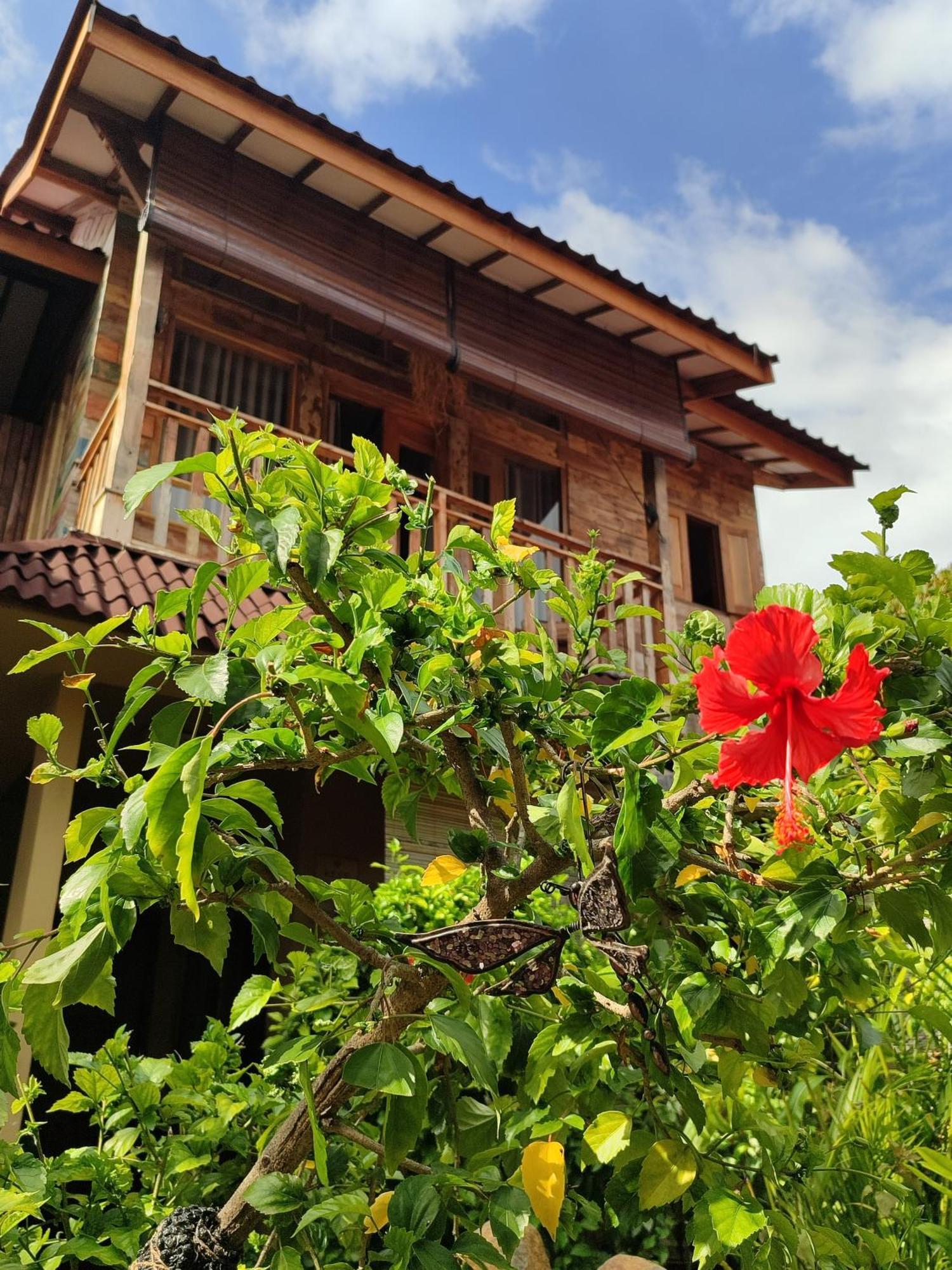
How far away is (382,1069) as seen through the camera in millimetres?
1127

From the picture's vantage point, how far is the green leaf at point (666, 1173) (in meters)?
1.40

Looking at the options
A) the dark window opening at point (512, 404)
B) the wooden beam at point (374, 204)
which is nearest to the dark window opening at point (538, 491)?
the dark window opening at point (512, 404)

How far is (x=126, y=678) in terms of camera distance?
4.88m

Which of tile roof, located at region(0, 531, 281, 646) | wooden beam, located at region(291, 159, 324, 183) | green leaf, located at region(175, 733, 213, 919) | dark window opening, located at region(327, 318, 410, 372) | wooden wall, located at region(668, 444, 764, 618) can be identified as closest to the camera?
green leaf, located at region(175, 733, 213, 919)

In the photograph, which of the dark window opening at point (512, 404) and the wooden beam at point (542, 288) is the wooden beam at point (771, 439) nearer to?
the dark window opening at point (512, 404)

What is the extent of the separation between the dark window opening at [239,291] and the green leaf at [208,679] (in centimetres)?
688

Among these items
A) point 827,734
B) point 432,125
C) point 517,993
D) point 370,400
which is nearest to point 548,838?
point 517,993

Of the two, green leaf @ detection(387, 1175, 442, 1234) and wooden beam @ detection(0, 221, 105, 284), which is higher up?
wooden beam @ detection(0, 221, 105, 284)

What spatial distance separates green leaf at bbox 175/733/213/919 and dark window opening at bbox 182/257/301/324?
23.2 ft

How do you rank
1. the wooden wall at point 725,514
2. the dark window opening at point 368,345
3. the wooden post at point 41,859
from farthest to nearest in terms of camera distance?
the wooden wall at point 725,514 → the dark window opening at point 368,345 → the wooden post at point 41,859

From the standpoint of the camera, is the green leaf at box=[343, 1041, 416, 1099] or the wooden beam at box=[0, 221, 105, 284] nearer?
the green leaf at box=[343, 1041, 416, 1099]

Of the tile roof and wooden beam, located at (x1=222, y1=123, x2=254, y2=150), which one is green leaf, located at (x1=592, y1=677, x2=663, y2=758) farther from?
wooden beam, located at (x1=222, y1=123, x2=254, y2=150)

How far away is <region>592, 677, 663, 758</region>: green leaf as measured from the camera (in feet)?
3.76

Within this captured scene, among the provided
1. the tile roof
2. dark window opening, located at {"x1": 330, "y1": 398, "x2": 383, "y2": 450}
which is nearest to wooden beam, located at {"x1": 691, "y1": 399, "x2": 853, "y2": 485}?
dark window opening, located at {"x1": 330, "y1": 398, "x2": 383, "y2": 450}
